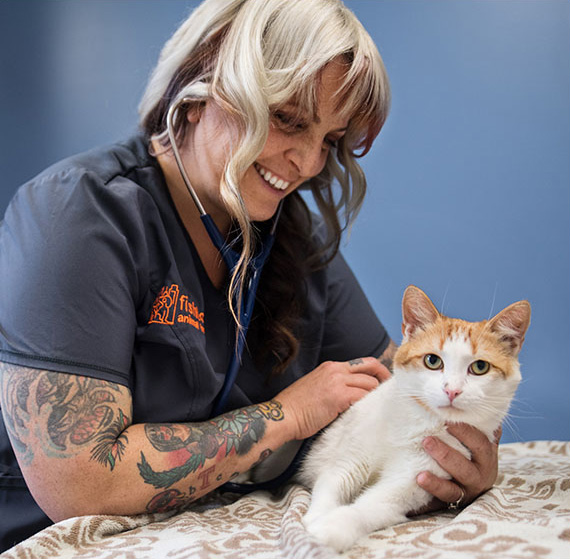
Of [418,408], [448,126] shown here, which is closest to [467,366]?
[418,408]

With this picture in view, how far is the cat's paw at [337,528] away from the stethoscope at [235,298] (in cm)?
35

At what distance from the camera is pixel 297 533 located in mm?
920

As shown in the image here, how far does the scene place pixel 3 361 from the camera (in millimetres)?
1036

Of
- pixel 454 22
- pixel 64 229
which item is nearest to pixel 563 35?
pixel 454 22

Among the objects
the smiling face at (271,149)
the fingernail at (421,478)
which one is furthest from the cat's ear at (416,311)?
the smiling face at (271,149)

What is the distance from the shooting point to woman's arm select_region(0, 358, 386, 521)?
99cm

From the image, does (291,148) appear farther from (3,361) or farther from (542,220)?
(542,220)

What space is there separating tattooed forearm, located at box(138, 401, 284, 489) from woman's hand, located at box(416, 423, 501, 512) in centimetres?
32

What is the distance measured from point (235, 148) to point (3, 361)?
564 mm

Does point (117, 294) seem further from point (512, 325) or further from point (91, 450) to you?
point (512, 325)

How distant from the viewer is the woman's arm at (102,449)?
990 millimetres

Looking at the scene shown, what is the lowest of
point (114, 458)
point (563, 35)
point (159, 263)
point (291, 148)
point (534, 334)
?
point (534, 334)

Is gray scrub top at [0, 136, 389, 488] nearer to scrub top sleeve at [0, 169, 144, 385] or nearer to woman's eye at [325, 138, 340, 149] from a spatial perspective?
scrub top sleeve at [0, 169, 144, 385]

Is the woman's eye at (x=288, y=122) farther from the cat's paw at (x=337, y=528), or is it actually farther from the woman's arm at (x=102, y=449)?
the cat's paw at (x=337, y=528)
